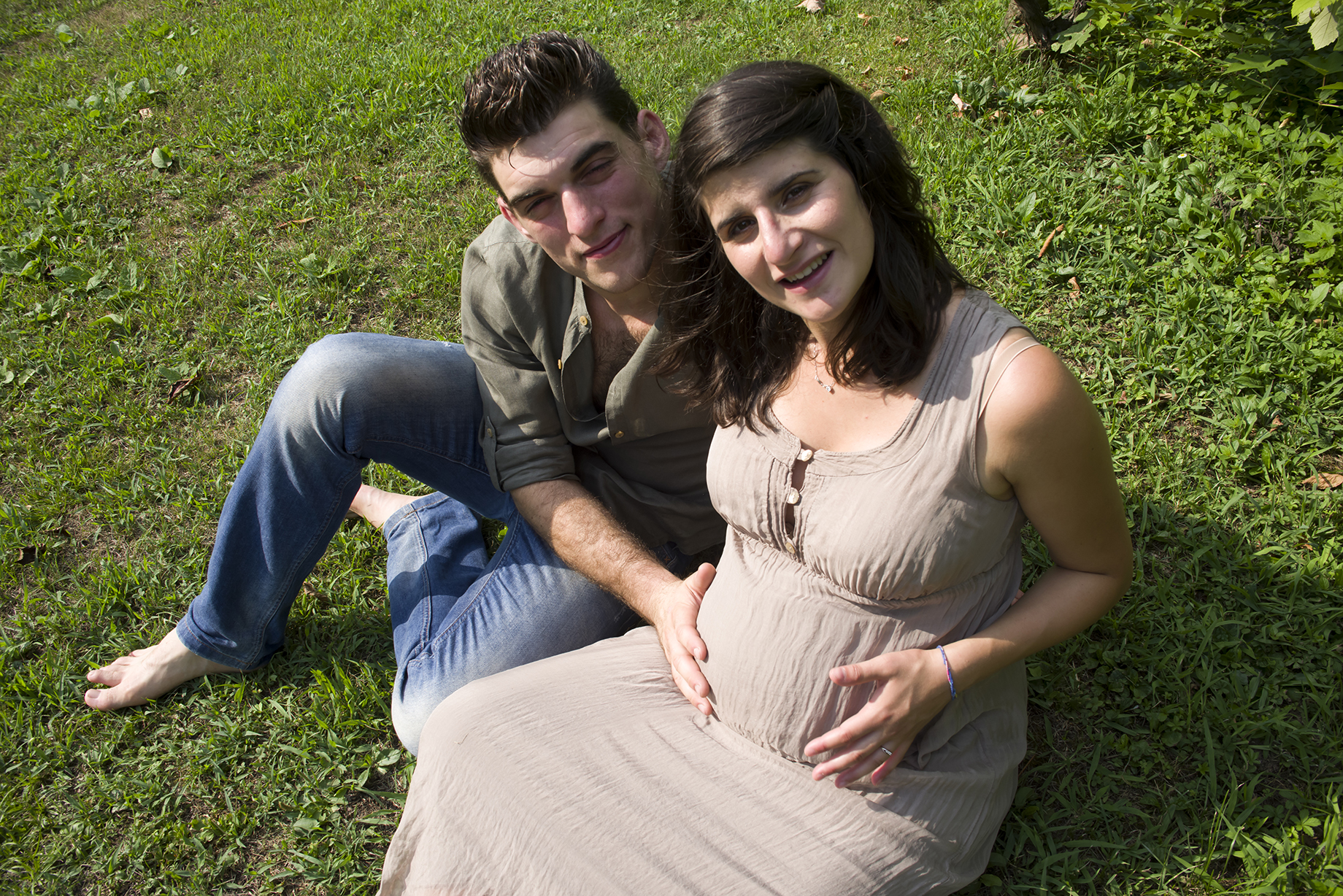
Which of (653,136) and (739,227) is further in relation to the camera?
(653,136)

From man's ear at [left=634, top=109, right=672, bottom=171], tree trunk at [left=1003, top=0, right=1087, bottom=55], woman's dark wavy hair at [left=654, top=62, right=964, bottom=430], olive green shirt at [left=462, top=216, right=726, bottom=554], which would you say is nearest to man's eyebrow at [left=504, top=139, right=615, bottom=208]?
man's ear at [left=634, top=109, right=672, bottom=171]

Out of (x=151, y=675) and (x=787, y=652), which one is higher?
(x=787, y=652)

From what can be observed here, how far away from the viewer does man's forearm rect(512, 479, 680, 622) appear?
2588 mm

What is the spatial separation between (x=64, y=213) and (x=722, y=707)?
16.5ft

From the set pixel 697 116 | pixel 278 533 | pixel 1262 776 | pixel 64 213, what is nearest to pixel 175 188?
pixel 64 213

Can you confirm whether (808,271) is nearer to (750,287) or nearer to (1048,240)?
(750,287)

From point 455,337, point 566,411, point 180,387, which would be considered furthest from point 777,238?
point 180,387

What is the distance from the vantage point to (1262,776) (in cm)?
238

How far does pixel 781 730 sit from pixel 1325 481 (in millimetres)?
2013

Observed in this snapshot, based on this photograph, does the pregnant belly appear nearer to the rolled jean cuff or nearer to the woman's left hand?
the woman's left hand

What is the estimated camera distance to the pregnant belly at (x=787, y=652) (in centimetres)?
197

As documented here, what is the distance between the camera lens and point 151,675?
9.93ft

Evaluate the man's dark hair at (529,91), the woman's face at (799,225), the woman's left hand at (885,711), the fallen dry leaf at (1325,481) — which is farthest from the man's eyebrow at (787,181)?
the fallen dry leaf at (1325,481)

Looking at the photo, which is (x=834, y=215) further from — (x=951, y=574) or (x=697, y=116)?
(x=951, y=574)
